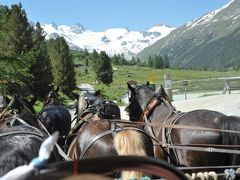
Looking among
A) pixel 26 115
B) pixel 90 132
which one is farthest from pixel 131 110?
pixel 90 132

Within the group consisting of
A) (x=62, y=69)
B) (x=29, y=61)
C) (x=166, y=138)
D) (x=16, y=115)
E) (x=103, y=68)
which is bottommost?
(x=166, y=138)

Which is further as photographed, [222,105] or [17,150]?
[222,105]

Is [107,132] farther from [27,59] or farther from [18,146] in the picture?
[27,59]

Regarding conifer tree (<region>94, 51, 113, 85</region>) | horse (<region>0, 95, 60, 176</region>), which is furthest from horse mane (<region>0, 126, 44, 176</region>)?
conifer tree (<region>94, 51, 113, 85</region>)

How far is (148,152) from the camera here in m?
5.04

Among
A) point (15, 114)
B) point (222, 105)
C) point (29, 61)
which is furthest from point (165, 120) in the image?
point (222, 105)

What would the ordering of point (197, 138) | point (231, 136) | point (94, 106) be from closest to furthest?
point (231, 136) → point (197, 138) → point (94, 106)

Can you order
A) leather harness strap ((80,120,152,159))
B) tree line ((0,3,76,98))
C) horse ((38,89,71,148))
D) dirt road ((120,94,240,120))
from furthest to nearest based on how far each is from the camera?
1. dirt road ((120,94,240,120))
2. tree line ((0,3,76,98))
3. horse ((38,89,71,148))
4. leather harness strap ((80,120,152,159))

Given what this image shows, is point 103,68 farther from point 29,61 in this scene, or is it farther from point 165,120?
point 165,120

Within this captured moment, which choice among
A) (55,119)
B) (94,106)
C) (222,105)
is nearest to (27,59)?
(55,119)

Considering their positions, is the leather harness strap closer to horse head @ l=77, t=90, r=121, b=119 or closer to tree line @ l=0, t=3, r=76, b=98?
horse head @ l=77, t=90, r=121, b=119

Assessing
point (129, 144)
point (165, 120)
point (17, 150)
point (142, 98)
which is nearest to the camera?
point (17, 150)

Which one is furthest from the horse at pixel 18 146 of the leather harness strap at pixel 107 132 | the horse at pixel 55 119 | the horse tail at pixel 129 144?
the horse at pixel 55 119

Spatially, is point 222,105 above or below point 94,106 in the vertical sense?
below
